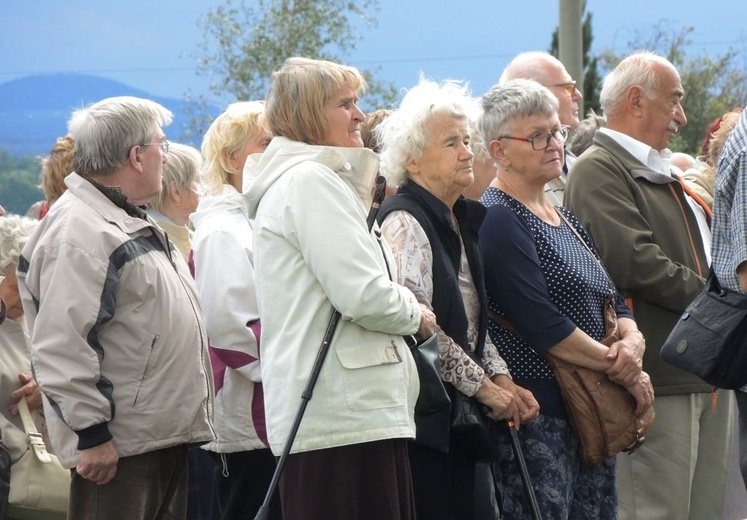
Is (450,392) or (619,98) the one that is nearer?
(450,392)

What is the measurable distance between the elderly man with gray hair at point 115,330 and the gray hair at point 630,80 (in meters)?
2.27

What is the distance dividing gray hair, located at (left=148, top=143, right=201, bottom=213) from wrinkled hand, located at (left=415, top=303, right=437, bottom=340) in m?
1.93

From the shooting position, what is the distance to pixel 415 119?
4277 mm

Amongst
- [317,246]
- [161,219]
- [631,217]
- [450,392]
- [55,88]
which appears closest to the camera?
[317,246]

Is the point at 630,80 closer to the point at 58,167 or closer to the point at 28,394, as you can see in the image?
the point at 58,167

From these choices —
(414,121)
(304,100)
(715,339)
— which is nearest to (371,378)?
(304,100)

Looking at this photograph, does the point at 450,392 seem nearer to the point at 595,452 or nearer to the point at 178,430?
the point at 595,452

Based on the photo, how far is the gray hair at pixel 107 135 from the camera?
4027 millimetres

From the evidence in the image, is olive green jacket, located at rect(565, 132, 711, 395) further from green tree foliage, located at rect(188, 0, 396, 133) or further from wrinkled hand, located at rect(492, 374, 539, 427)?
green tree foliage, located at rect(188, 0, 396, 133)

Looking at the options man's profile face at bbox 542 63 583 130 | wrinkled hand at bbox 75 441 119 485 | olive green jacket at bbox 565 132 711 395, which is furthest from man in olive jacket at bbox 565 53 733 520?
wrinkled hand at bbox 75 441 119 485

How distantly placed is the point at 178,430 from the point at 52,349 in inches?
20.7

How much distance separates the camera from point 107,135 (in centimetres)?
403

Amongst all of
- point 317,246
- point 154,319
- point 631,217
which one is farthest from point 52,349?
point 631,217

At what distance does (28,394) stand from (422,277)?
76.3 inches
